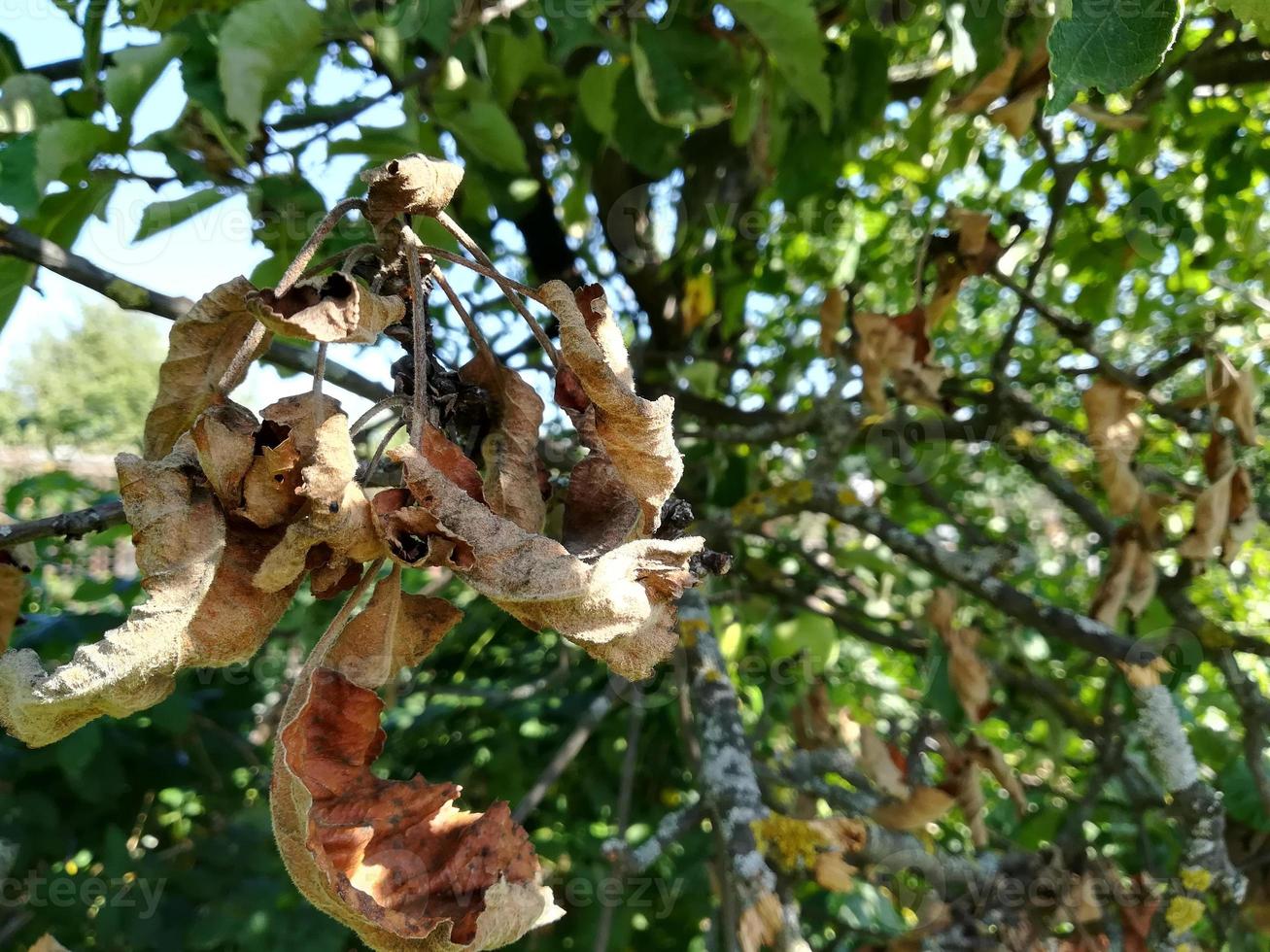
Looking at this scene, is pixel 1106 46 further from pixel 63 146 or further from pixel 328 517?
pixel 63 146

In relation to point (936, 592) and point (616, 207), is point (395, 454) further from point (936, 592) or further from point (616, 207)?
point (616, 207)

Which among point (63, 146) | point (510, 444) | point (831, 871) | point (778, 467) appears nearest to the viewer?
point (510, 444)

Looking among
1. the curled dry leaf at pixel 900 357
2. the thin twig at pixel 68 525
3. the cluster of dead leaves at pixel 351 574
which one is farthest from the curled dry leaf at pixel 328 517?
the curled dry leaf at pixel 900 357

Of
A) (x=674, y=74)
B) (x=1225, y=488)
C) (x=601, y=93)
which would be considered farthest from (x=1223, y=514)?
(x=601, y=93)

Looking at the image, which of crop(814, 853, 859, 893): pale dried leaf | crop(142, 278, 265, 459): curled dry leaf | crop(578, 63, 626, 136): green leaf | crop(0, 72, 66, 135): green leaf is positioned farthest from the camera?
crop(578, 63, 626, 136): green leaf

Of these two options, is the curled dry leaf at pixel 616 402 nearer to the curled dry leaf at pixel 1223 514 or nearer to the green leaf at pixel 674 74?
the green leaf at pixel 674 74

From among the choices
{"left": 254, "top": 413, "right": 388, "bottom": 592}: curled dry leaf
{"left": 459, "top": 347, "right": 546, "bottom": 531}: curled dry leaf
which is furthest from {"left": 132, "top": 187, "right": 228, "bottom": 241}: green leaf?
{"left": 254, "top": 413, "right": 388, "bottom": 592}: curled dry leaf

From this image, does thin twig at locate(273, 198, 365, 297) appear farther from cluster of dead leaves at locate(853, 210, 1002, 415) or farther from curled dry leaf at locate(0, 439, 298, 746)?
cluster of dead leaves at locate(853, 210, 1002, 415)
